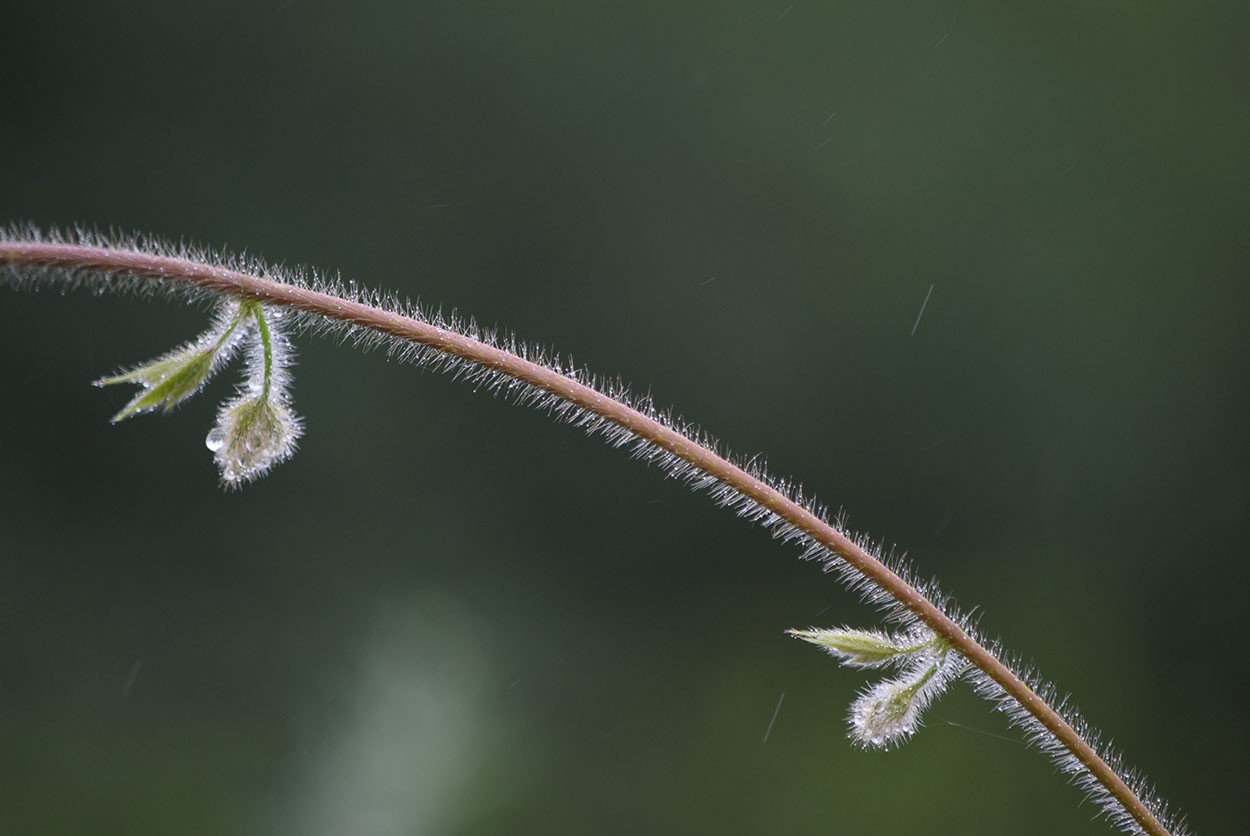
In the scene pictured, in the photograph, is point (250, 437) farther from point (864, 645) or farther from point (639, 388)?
point (639, 388)

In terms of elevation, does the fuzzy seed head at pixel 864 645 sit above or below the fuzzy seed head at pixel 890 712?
above

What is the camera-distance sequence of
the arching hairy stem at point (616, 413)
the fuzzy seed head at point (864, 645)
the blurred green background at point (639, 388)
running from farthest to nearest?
1. the blurred green background at point (639, 388)
2. the fuzzy seed head at point (864, 645)
3. the arching hairy stem at point (616, 413)

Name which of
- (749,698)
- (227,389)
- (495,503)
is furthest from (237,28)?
(749,698)

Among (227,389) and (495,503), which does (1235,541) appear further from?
(227,389)

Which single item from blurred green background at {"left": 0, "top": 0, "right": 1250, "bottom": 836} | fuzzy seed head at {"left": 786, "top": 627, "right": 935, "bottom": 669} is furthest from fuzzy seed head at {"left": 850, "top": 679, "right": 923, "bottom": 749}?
blurred green background at {"left": 0, "top": 0, "right": 1250, "bottom": 836}

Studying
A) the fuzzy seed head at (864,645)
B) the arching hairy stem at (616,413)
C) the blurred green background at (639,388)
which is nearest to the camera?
the arching hairy stem at (616,413)

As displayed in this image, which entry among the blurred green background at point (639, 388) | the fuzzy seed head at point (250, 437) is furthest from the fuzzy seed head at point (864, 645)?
the blurred green background at point (639, 388)

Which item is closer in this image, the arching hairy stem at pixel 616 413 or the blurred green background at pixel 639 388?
the arching hairy stem at pixel 616 413

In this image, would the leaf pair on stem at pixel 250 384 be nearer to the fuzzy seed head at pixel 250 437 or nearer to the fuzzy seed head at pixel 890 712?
the fuzzy seed head at pixel 250 437
